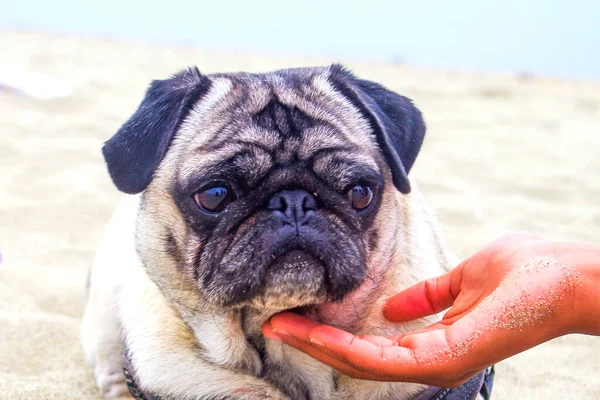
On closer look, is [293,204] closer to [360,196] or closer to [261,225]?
[261,225]

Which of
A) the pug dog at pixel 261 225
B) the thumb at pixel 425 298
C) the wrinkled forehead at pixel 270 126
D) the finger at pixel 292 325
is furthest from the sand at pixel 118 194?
the wrinkled forehead at pixel 270 126

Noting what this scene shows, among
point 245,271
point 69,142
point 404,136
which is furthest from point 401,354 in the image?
point 69,142

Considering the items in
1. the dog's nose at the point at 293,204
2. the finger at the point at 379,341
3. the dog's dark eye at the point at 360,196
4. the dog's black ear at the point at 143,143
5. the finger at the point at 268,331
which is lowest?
the finger at the point at 268,331

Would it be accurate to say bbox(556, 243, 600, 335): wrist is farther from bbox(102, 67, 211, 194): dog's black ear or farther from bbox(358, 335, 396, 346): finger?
bbox(102, 67, 211, 194): dog's black ear

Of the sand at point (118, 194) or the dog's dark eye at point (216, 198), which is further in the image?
the sand at point (118, 194)

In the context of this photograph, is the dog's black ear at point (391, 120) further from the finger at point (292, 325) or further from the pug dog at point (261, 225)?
the finger at point (292, 325)

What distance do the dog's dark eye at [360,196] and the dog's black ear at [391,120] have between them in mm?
155

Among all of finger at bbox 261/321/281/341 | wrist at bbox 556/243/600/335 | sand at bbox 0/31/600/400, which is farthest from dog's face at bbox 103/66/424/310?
sand at bbox 0/31/600/400

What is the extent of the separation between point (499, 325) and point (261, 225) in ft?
2.16

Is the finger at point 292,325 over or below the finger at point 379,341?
below

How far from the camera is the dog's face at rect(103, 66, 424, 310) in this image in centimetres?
196

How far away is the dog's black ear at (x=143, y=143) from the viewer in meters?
2.20

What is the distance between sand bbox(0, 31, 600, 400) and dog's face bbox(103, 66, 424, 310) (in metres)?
0.87

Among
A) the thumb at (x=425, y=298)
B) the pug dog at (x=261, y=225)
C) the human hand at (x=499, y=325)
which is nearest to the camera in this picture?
the human hand at (x=499, y=325)
